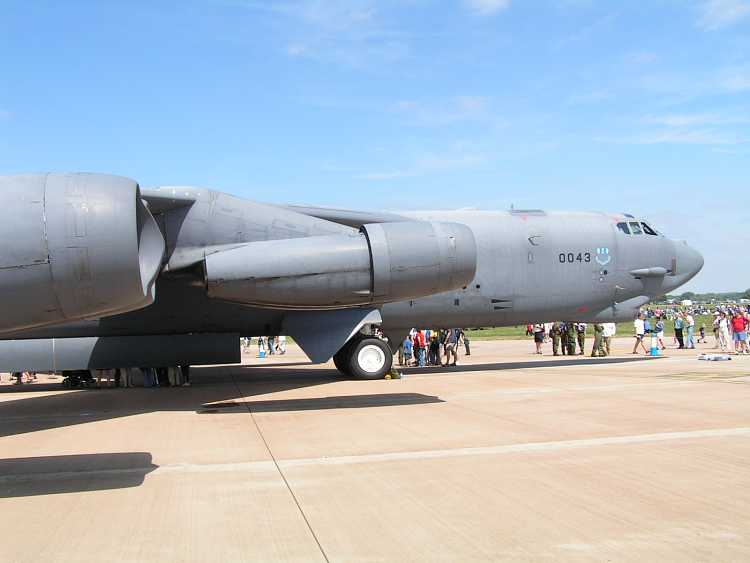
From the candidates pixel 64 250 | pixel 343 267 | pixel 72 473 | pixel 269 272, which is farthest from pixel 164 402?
pixel 64 250

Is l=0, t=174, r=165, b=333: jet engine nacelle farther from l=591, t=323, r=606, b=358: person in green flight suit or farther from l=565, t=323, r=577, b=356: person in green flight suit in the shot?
l=565, t=323, r=577, b=356: person in green flight suit

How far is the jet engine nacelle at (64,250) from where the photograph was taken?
594 centimetres

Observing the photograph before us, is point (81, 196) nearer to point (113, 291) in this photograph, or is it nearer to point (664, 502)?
point (113, 291)

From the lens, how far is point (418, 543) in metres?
4.66

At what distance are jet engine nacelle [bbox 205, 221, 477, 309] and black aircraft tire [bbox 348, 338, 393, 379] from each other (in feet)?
12.1

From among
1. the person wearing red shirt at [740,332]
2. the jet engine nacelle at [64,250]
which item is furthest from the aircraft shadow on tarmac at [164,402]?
the person wearing red shirt at [740,332]

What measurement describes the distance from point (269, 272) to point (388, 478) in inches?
229

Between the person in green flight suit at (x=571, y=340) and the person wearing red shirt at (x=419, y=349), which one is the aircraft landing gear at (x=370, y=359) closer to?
the person wearing red shirt at (x=419, y=349)

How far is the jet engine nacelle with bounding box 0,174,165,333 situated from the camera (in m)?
5.94

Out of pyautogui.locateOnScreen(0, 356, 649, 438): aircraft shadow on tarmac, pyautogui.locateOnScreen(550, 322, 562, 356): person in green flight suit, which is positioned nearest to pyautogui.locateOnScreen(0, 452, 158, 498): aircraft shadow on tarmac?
pyautogui.locateOnScreen(0, 356, 649, 438): aircraft shadow on tarmac

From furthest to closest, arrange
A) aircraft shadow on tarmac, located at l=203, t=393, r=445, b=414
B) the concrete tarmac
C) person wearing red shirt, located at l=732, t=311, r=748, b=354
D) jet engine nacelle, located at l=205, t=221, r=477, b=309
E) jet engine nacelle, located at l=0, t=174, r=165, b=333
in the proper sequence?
person wearing red shirt, located at l=732, t=311, r=748, b=354, jet engine nacelle, located at l=205, t=221, r=477, b=309, aircraft shadow on tarmac, located at l=203, t=393, r=445, b=414, jet engine nacelle, located at l=0, t=174, r=165, b=333, the concrete tarmac

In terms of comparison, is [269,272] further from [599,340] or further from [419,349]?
[599,340]

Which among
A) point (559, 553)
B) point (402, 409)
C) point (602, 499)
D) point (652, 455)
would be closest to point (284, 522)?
point (559, 553)

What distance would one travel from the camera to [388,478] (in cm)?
647
